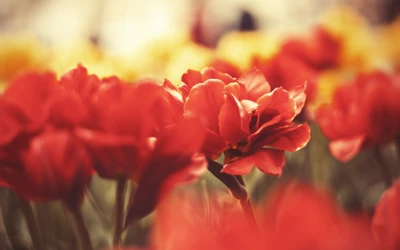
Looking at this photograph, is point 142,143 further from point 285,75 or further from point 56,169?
point 285,75

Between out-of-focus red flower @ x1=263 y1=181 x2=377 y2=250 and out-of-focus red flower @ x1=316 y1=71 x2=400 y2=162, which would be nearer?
out-of-focus red flower @ x1=263 y1=181 x2=377 y2=250

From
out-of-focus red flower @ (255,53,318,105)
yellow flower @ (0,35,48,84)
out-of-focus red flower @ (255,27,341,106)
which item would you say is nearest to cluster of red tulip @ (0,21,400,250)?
out-of-focus red flower @ (255,53,318,105)

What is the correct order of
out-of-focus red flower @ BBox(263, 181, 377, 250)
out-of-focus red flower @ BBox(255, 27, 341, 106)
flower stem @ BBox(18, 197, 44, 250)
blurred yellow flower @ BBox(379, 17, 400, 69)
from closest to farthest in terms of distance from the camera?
out-of-focus red flower @ BBox(263, 181, 377, 250), flower stem @ BBox(18, 197, 44, 250), out-of-focus red flower @ BBox(255, 27, 341, 106), blurred yellow flower @ BBox(379, 17, 400, 69)

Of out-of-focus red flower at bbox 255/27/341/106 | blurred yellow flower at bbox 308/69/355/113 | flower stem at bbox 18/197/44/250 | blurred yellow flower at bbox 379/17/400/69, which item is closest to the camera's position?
flower stem at bbox 18/197/44/250

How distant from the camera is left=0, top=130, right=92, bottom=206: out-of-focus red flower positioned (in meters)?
0.15

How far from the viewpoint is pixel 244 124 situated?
17 cm

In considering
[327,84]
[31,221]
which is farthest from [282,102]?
[327,84]

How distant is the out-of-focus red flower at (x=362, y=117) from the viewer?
9.8 inches

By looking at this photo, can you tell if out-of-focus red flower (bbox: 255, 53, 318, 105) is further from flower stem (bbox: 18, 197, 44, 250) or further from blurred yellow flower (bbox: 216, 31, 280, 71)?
flower stem (bbox: 18, 197, 44, 250)

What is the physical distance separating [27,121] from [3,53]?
0.42m

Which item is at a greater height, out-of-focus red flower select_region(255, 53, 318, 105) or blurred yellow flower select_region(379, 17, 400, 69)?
out-of-focus red flower select_region(255, 53, 318, 105)

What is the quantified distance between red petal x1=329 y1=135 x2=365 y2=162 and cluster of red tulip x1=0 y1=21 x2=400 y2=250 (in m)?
0.05

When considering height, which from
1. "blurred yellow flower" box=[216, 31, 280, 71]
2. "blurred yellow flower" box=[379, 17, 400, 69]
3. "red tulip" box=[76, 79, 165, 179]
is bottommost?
"blurred yellow flower" box=[379, 17, 400, 69]

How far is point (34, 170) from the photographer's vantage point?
152 millimetres
